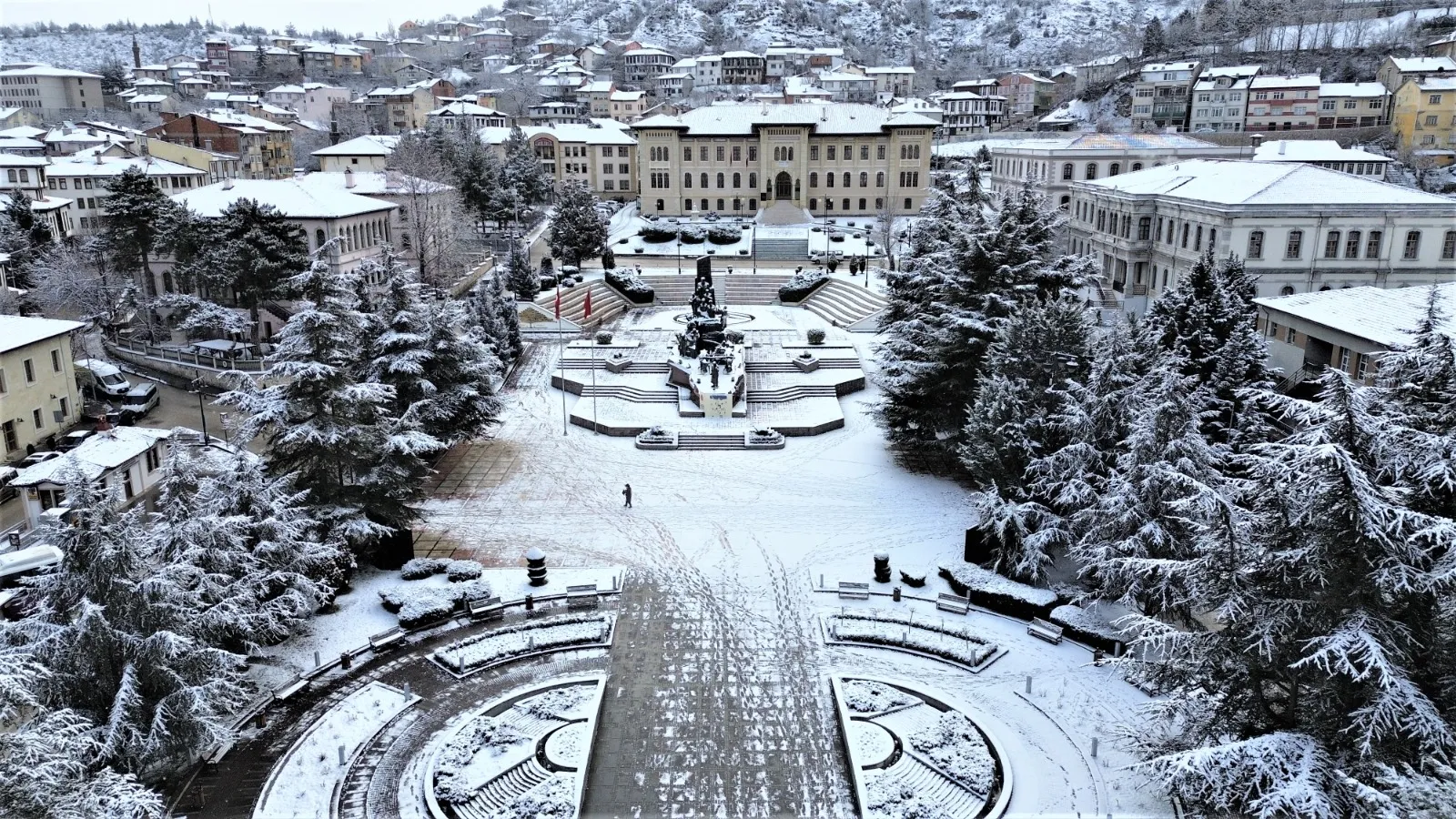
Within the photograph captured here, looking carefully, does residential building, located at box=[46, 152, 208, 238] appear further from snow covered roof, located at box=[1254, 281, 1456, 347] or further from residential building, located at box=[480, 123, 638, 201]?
snow covered roof, located at box=[1254, 281, 1456, 347]

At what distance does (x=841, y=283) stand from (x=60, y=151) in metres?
66.1

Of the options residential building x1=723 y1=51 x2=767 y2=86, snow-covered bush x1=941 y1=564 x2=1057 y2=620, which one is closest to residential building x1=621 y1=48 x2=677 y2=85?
residential building x1=723 y1=51 x2=767 y2=86

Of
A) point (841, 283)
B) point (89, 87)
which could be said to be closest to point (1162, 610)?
point (841, 283)

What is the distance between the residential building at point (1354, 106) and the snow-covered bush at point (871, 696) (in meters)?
91.3

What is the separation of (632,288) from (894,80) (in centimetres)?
9306

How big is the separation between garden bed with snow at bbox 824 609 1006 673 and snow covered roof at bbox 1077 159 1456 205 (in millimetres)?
27977

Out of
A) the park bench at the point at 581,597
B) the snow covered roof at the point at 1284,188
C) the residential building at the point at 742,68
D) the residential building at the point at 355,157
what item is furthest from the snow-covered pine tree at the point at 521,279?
the residential building at the point at 742,68

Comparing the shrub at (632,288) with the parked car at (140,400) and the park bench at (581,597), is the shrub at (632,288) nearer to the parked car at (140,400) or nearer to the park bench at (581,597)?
the parked car at (140,400)

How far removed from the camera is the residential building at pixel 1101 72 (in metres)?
117

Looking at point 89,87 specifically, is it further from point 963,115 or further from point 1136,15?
point 1136,15

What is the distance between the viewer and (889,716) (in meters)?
18.2

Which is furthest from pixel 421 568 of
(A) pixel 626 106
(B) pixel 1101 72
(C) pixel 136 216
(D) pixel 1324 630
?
(B) pixel 1101 72

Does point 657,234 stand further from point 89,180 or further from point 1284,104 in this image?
point 1284,104

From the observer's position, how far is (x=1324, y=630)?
12406mm
